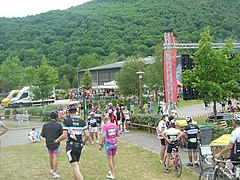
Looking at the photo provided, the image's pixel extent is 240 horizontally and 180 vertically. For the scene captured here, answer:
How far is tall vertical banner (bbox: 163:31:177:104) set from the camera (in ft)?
72.0

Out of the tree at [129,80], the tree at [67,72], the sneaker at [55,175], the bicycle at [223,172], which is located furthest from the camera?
the tree at [67,72]

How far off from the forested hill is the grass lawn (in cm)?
8733

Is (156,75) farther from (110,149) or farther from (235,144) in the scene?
(235,144)

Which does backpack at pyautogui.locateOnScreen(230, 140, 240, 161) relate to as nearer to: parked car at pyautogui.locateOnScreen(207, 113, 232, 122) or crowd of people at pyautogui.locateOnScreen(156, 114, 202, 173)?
crowd of people at pyautogui.locateOnScreen(156, 114, 202, 173)

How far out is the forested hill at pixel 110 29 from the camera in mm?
118500

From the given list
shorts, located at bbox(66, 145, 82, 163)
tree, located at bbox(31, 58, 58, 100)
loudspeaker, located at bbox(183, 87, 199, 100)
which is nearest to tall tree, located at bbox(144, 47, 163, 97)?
tree, located at bbox(31, 58, 58, 100)

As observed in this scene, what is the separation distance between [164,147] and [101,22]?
144783 mm

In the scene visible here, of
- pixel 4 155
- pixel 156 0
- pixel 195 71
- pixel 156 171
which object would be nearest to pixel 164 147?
pixel 156 171

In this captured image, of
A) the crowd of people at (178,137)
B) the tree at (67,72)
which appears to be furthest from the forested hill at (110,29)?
the crowd of people at (178,137)

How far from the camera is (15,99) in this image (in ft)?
160

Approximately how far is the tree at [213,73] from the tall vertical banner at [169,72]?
3.11 ft

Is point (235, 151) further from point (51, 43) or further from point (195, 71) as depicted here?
point (51, 43)

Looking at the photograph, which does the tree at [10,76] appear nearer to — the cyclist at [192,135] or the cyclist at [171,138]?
the cyclist at [192,135]

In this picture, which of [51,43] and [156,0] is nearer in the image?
[51,43]
